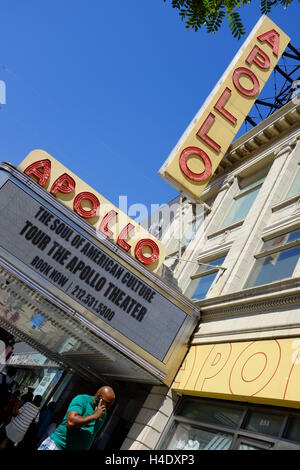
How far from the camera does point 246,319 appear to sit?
974 centimetres

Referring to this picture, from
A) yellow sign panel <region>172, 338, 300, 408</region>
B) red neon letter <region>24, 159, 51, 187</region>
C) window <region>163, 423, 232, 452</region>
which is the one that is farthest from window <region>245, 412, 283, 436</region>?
red neon letter <region>24, 159, 51, 187</region>

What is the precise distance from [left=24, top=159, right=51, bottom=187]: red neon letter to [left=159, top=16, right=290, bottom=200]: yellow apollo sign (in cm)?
521

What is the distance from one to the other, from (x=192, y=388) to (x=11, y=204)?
6.42 metres

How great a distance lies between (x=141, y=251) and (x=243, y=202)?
6.08 metres

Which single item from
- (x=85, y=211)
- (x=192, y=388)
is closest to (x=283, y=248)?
(x=192, y=388)

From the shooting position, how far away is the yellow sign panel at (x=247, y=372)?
710 cm

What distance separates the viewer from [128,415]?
12.9m

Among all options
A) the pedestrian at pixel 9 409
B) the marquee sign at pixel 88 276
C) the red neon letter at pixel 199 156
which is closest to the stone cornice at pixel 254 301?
the marquee sign at pixel 88 276

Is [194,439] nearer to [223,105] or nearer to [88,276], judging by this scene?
[88,276]

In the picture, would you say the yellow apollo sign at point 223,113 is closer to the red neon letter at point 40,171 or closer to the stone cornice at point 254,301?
the red neon letter at point 40,171

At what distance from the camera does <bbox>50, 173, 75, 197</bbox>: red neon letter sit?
36.2ft

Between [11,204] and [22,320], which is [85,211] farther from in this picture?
[22,320]

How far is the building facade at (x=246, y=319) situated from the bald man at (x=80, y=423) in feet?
11.5

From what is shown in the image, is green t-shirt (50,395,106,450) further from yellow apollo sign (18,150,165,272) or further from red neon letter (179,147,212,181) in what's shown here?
red neon letter (179,147,212,181)
